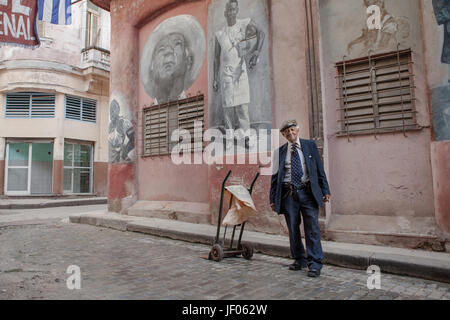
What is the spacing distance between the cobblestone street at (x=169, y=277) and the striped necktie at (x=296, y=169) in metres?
1.15

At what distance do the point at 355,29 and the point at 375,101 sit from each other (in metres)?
A: 1.38

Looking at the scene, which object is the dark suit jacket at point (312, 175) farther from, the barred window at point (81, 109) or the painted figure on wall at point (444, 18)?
the barred window at point (81, 109)

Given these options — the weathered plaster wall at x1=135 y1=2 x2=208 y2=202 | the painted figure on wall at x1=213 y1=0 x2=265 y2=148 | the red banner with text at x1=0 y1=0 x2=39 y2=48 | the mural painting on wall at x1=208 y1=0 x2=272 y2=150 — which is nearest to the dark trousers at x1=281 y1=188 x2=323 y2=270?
the mural painting on wall at x1=208 y1=0 x2=272 y2=150

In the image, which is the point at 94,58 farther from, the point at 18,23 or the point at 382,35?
the point at 382,35

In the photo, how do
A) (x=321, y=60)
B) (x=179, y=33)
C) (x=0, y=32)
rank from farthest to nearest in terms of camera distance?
(x=179, y=33) < (x=0, y=32) < (x=321, y=60)

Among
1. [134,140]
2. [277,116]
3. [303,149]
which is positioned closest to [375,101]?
[277,116]

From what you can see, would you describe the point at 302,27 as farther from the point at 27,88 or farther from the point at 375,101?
the point at 27,88

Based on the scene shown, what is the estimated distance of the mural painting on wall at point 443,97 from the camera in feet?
15.2

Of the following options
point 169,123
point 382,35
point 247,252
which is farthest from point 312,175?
point 169,123

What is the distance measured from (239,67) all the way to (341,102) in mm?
2255

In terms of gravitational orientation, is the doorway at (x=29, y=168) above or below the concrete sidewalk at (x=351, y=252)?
above

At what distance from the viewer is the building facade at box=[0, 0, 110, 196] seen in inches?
628

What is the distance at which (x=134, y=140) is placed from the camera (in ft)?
31.3

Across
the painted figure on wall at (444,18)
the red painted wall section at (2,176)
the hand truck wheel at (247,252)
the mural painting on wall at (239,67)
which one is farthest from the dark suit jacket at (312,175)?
the red painted wall section at (2,176)
